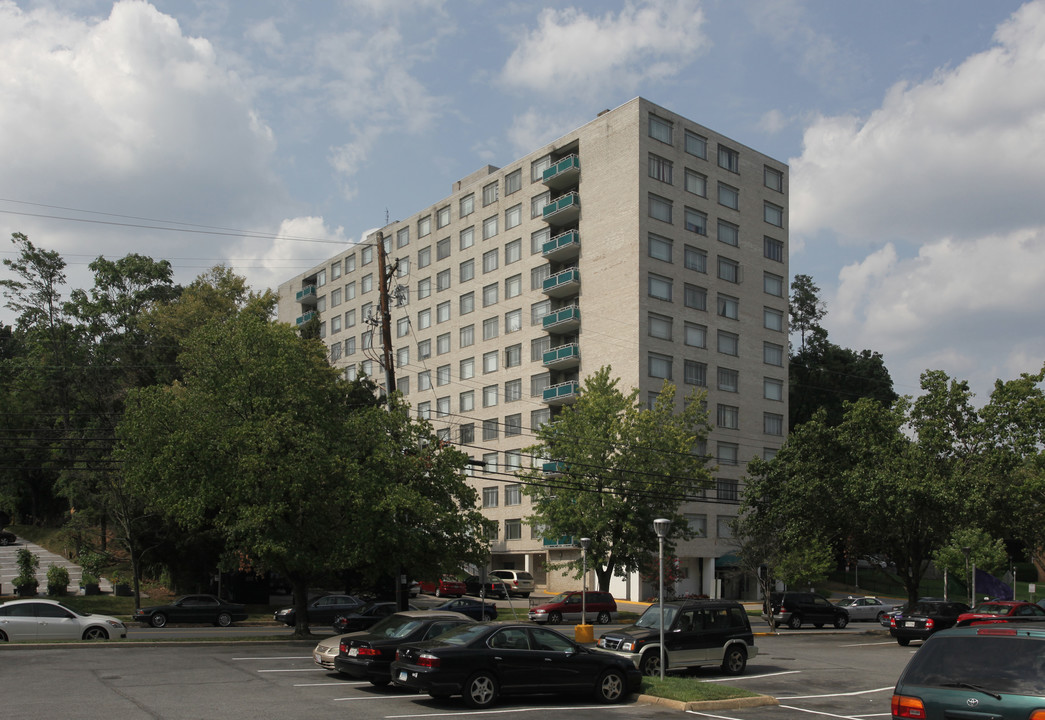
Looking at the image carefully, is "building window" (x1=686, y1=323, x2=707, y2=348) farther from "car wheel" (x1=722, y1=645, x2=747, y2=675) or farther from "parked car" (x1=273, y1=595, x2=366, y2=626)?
"car wheel" (x1=722, y1=645, x2=747, y2=675)

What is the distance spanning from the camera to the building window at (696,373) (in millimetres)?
66000

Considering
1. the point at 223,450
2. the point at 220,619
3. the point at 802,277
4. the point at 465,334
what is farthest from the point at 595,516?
the point at 802,277

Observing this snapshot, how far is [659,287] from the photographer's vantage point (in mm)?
65000

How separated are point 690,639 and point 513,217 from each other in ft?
187

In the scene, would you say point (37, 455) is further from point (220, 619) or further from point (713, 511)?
point (713, 511)

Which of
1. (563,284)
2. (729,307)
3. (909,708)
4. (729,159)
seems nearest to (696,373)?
(729,307)

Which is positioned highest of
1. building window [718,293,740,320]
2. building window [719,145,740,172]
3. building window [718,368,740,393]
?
building window [719,145,740,172]

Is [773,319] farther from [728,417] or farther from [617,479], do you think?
[617,479]

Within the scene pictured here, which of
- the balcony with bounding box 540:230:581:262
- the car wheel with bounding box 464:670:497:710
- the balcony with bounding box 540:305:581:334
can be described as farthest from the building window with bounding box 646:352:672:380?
the car wheel with bounding box 464:670:497:710

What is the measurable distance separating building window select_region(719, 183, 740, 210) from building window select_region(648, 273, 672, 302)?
31.4 feet

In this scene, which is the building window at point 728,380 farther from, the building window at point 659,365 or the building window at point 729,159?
the building window at point 729,159

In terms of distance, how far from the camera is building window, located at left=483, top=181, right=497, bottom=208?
256ft

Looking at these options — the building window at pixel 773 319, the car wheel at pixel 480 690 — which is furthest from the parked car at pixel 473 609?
the building window at pixel 773 319

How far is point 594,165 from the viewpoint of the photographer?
67.7 m
